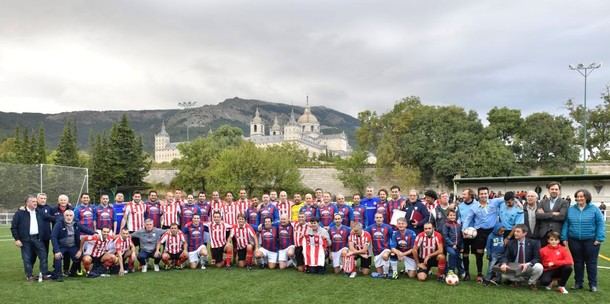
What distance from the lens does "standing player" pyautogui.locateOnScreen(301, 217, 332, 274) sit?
27.3ft

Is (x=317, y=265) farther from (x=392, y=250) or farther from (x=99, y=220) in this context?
(x=99, y=220)

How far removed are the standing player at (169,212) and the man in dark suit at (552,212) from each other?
22.1 ft

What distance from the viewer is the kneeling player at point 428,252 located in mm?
7535

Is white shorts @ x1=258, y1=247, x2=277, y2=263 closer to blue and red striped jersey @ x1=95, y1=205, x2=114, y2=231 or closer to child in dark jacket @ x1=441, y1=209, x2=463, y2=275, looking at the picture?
blue and red striped jersey @ x1=95, y1=205, x2=114, y2=231

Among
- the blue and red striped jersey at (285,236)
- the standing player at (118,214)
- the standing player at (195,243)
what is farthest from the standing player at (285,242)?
the standing player at (118,214)

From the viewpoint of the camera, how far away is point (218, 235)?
364 inches

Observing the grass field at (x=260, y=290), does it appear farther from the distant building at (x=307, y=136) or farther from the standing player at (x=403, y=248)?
the distant building at (x=307, y=136)

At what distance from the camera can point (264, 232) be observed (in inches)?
356

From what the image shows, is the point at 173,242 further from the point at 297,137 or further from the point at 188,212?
the point at 297,137

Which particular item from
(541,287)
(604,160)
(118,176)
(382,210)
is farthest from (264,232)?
(604,160)

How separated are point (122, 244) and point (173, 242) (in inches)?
34.7

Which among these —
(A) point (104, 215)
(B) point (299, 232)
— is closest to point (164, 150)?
(A) point (104, 215)

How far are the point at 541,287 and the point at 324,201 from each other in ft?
13.2

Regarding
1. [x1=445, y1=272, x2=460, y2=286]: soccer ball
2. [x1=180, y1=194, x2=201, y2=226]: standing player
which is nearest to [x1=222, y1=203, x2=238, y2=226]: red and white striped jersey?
[x1=180, y1=194, x2=201, y2=226]: standing player
